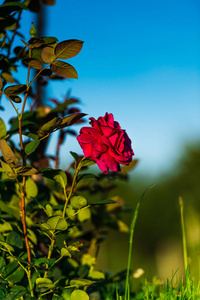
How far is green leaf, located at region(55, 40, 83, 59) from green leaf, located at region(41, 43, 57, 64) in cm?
2

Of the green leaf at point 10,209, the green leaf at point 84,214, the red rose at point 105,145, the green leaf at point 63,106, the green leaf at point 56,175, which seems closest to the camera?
the red rose at point 105,145

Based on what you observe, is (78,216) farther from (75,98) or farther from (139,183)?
(139,183)

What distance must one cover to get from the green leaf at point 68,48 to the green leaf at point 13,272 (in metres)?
0.84

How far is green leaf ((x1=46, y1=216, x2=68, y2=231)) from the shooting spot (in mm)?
1285

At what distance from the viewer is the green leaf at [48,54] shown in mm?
1318

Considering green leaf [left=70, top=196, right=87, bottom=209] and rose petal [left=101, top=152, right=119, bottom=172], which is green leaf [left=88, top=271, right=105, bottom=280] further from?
rose petal [left=101, top=152, right=119, bottom=172]

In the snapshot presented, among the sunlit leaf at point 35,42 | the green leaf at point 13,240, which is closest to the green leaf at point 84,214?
the green leaf at point 13,240

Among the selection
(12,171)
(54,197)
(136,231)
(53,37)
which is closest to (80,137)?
(12,171)

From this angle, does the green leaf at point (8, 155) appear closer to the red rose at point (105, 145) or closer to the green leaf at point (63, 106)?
the red rose at point (105, 145)

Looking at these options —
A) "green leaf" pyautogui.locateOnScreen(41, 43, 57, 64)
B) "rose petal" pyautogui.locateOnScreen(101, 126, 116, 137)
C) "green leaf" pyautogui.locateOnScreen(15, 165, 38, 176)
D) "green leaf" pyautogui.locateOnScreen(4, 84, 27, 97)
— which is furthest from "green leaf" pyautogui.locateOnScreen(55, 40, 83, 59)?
"green leaf" pyautogui.locateOnScreen(15, 165, 38, 176)

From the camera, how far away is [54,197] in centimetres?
198

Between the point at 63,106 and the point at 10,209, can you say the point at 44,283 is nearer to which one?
the point at 10,209

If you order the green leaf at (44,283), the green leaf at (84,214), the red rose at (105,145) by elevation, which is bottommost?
the green leaf at (44,283)

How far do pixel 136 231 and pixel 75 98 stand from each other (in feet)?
13.4
